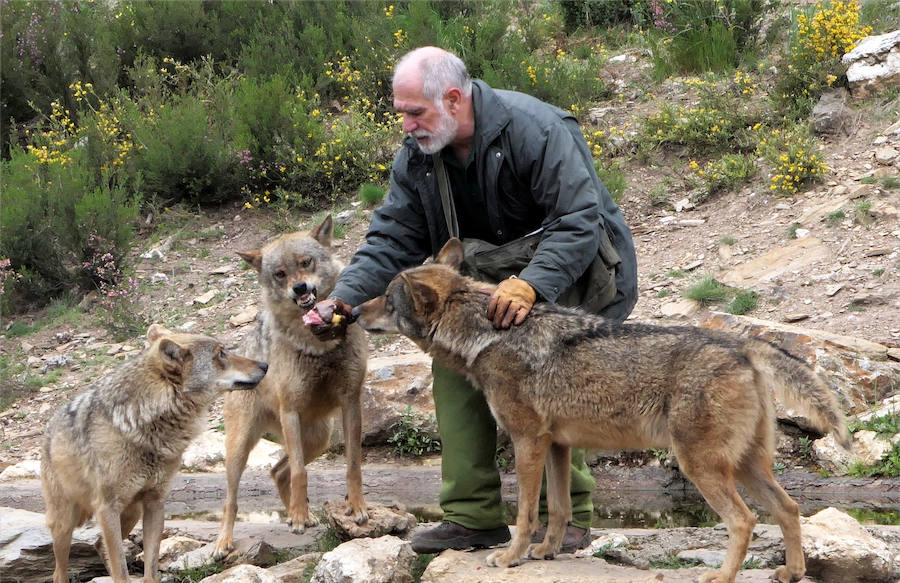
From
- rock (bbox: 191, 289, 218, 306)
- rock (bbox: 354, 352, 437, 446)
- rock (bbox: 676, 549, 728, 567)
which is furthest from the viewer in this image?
Result: rock (bbox: 191, 289, 218, 306)

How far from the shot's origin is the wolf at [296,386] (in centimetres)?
667

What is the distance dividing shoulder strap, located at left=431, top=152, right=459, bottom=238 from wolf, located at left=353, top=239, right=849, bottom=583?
9.6 inches

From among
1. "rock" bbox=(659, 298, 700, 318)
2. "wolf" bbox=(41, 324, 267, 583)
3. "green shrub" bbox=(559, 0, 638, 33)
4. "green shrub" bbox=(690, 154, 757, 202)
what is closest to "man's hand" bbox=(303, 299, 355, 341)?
"wolf" bbox=(41, 324, 267, 583)

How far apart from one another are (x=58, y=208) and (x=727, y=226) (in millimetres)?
8521

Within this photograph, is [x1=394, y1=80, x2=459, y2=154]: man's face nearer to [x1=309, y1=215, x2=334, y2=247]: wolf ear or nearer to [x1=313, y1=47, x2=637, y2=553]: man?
[x1=313, y1=47, x2=637, y2=553]: man

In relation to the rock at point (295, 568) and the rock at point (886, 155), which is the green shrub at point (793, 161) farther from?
the rock at point (295, 568)

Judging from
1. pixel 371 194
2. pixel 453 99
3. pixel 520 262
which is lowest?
pixel 371 194

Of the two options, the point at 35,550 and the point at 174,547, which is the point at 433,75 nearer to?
the point at 174,547

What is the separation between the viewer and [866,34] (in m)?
12.7

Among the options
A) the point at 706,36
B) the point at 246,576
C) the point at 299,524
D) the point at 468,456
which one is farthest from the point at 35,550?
the point at 706,36

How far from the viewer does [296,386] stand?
673 centimetres

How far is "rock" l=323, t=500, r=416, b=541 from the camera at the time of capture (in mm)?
6418

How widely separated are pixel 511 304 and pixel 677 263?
6.24m

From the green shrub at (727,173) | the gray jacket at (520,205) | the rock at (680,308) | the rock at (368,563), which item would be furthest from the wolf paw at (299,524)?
the green shrub at (727,173)
